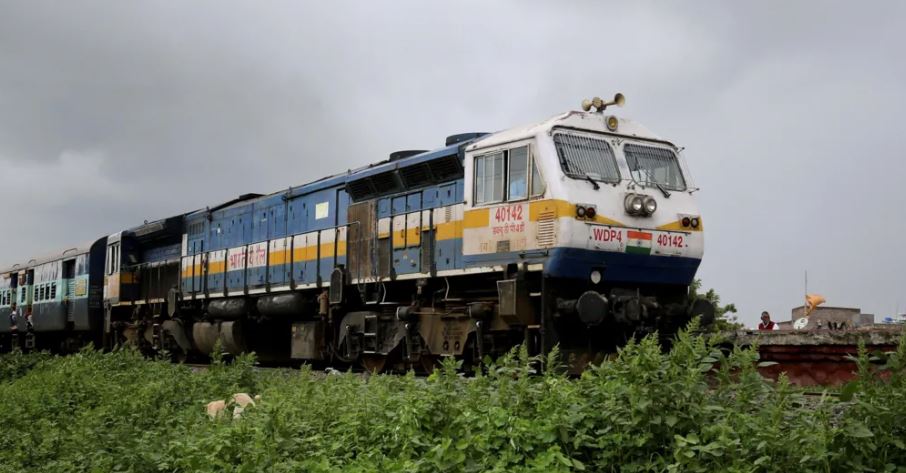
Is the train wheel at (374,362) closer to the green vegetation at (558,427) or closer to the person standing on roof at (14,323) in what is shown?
the green vegetation at (558,427)

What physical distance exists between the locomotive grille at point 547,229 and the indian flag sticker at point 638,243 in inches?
42.2

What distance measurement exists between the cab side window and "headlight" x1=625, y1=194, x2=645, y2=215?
116 centimetres

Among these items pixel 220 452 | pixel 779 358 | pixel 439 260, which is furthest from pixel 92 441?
pixel 779 358

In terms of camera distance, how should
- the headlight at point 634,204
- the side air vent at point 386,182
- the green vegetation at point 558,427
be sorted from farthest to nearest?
the side air vent at point 386,182
the headlight at point 634,204
the green vegetation at point 558,427

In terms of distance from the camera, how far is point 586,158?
438 inches

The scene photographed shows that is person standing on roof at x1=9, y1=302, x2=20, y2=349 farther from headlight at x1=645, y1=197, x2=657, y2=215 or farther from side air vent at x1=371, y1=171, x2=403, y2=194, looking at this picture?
headlight at x1=645, y1=197, x2=657, y2=215

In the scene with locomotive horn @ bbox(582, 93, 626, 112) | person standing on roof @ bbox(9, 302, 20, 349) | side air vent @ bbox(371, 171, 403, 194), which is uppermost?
locomotive horn @ bbox(582, 93, 626, 112)

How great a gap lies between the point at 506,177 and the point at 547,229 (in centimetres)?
105

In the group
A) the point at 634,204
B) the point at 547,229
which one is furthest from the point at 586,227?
the point at 634,204

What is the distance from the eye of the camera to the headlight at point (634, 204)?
1100 centimetres

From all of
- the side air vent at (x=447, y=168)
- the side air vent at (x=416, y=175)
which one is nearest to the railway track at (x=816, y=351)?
the side air vent at (x=447, y=168)

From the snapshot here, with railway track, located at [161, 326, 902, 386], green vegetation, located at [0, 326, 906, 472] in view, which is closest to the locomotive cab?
railway track, located at [161, 326, 902, 386]

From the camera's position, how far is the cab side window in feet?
35.6

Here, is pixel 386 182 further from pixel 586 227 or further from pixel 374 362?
pixel 586 227
